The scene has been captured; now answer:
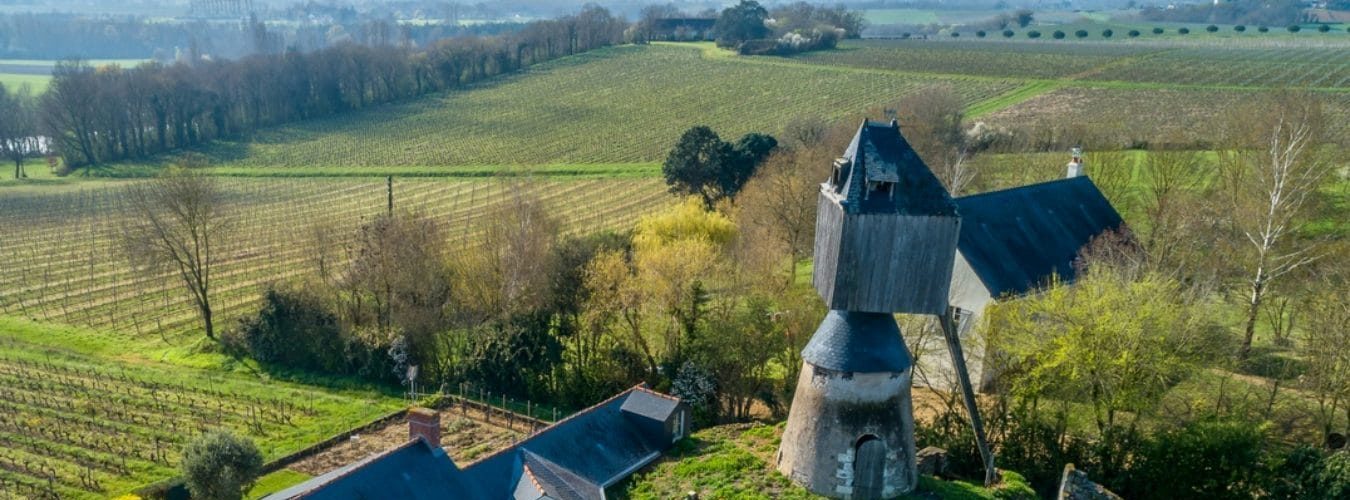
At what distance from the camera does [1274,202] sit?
30.2 metres

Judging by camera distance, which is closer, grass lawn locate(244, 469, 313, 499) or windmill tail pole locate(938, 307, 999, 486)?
windmill tail pole locate(938, 307, 999, 486)

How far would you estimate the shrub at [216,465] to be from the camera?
71.4 ft

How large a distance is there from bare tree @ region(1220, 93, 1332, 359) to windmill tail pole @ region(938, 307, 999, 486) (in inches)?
553

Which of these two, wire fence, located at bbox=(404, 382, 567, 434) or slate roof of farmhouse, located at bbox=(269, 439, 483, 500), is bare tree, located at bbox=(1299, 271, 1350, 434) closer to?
slate roof of farmhouse, located at bbox=(269, 439, 483, 500)

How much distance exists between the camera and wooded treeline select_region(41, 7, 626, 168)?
257 feet

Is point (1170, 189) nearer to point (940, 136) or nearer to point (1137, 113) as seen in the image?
point (940, 136)

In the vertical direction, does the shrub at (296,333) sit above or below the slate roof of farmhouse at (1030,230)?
below

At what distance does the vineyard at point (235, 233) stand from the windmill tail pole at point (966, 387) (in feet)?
86.9

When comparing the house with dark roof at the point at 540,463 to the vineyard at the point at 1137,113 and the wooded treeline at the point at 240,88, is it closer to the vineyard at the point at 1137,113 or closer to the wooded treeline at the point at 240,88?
the vineyard at the point at 1137,113

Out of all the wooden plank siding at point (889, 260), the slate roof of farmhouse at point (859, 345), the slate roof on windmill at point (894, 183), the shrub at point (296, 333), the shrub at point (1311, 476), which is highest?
the slate roof on windmill at point (894, 183)

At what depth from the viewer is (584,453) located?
22406 millimetres

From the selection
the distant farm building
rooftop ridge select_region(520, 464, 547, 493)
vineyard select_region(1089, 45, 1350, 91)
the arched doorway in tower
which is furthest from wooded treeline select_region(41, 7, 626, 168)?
the arched doorway in tower

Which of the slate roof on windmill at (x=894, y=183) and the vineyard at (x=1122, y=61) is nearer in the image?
the slate roof on windmill at (x=894, y=183)

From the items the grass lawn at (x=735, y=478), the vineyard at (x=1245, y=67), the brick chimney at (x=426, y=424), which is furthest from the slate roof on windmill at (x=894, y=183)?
the vineyard at (x=1245, y=67)
